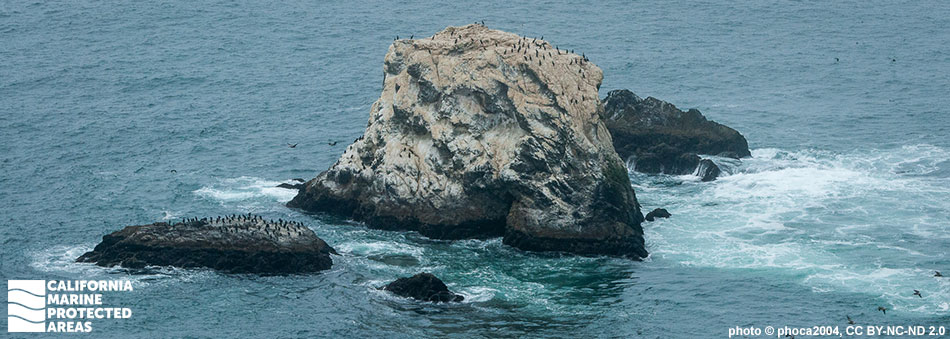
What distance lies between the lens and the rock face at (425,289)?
113m

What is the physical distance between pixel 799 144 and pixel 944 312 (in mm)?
47853

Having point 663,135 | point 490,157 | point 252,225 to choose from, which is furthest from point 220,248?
point 663,135

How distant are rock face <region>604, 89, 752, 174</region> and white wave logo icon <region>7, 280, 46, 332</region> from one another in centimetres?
5839

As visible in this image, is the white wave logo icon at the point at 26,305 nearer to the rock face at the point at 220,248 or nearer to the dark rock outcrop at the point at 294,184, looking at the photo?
the rock face at the point at 220,248

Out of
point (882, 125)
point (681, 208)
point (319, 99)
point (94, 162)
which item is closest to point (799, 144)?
point (882, 125)

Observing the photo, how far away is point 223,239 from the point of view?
120688mm

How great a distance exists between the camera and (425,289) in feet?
371

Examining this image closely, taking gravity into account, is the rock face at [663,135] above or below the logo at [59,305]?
above

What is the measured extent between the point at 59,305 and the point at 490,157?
3626 cm

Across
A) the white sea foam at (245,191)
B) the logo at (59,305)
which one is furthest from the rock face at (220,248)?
the white sea foam at (245,191)

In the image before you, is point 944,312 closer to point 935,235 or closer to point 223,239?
point 935,235

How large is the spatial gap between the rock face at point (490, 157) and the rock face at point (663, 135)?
14.3m

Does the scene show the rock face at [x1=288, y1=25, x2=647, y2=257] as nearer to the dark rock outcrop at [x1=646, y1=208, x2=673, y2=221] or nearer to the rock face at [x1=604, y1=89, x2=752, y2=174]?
the dark rock outcrop at [x1=646, y1=208, x2=673, y2=221]

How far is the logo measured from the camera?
110 metres
